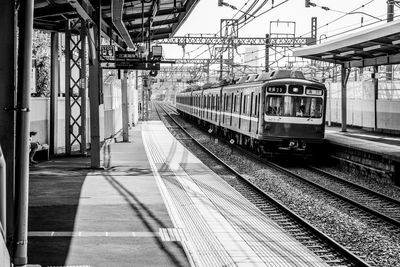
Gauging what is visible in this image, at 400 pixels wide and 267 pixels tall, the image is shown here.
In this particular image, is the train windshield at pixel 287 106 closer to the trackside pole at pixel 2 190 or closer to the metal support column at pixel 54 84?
the metal support column at pixel 54 84

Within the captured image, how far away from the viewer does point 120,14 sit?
603 inches

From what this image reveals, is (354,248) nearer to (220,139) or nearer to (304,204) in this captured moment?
(304,204)

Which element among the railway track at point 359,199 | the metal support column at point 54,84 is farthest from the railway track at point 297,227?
the metal support column at point 54,84

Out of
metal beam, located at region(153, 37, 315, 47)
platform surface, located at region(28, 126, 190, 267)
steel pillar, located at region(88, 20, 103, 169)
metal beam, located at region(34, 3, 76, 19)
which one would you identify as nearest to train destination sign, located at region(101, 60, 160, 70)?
steel pillar, located at region(88, 20, 103, 169)

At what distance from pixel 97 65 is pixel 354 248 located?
8884mm

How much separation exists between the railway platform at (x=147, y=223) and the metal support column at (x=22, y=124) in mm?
1312

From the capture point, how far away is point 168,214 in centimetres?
1079

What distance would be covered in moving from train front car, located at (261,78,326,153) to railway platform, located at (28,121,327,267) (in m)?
4.65

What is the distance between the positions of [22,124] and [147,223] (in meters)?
4.35

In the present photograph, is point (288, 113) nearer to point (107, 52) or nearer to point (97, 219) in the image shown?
point (107, 52)

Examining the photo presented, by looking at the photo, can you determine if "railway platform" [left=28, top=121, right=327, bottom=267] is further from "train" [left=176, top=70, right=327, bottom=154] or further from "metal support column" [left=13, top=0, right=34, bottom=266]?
"train" [left=176, top=70, right=327, bottom=154]

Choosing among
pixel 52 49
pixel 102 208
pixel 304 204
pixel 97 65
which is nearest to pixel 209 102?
pixel 52 49

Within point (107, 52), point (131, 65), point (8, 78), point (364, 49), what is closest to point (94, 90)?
point (107, 52)

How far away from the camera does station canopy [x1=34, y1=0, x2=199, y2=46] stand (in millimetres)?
15438
